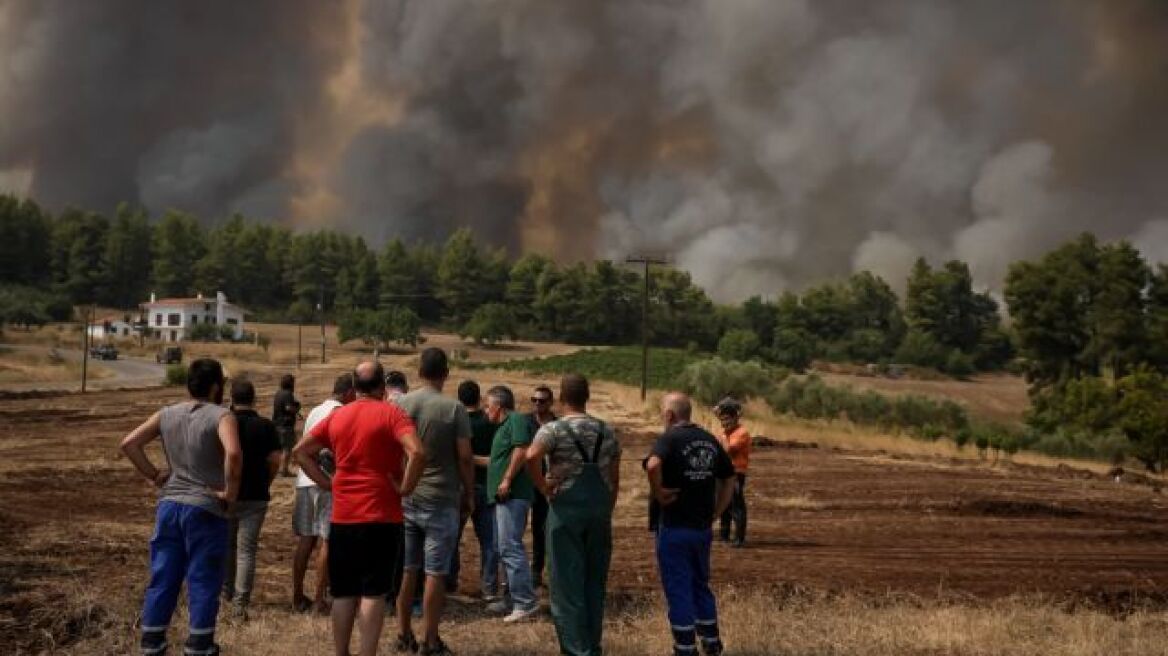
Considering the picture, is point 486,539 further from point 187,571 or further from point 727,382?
point 727,382

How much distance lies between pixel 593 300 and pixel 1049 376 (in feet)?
238

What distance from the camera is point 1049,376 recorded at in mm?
81938

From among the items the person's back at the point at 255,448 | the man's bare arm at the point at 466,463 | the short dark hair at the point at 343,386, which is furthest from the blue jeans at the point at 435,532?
the short dark hair at the point at 343,386

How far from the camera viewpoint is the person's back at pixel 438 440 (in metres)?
7.54

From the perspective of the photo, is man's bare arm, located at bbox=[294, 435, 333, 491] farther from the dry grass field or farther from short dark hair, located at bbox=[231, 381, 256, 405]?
the dry grass field

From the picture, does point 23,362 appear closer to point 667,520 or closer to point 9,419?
point 9,419

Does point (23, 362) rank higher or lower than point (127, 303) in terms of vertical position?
lower

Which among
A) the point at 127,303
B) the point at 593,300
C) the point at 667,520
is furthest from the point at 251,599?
the point at 127,303

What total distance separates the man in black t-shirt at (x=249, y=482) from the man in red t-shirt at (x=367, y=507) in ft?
4.99

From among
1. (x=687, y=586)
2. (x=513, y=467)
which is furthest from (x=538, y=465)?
(x=687, y=586)

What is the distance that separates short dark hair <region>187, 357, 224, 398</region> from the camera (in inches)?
267

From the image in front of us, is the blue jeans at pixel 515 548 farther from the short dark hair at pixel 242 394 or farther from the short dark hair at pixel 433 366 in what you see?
the short dark hair at pixel 242 394

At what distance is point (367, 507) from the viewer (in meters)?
6.49

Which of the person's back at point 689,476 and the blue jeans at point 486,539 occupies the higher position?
the person's back at point 689,476
